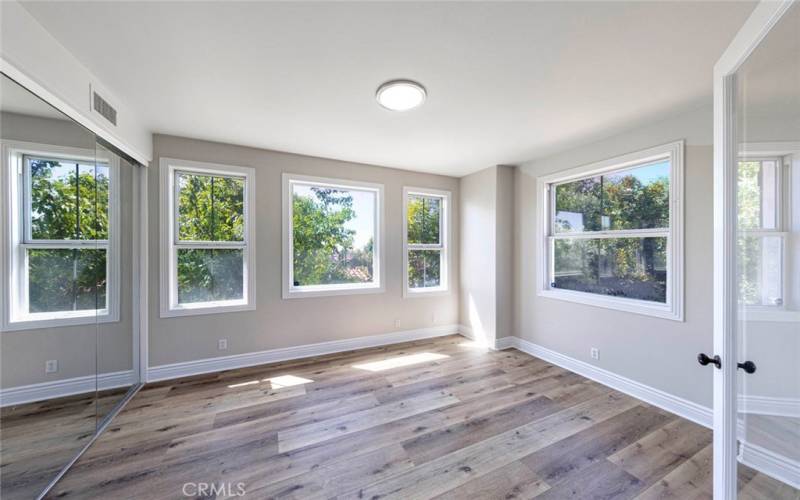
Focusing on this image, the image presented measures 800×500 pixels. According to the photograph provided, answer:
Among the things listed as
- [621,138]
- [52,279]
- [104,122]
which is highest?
[621,138]

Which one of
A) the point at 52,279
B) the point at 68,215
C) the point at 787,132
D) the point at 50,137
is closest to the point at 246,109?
the point at 50,137

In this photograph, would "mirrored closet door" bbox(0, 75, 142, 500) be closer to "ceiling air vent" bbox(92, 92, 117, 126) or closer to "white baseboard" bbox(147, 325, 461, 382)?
"ceiling air vent" bbox(92, 92, 117, 126)

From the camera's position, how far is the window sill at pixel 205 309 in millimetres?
2938

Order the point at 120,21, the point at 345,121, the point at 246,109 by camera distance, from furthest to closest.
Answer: the point at 345,121 → the point at 246,109 → the point at 120,21

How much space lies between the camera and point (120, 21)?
1.47 m

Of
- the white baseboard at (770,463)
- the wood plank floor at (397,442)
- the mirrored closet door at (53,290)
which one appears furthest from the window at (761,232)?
the mirrored closet door at (53,290)

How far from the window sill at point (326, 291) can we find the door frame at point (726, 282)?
324 centimetres

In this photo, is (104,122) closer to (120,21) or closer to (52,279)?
(120,21)

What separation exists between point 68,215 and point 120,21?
127 centimetres

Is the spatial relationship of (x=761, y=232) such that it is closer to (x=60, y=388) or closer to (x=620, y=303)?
(x=620, y=303)

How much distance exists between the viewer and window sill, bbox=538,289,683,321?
2477mm

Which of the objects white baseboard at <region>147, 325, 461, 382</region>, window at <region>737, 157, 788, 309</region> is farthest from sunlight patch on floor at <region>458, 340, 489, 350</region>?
window at <region>737, 157, 788, 309</region>

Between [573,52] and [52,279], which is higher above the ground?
[573,52]
